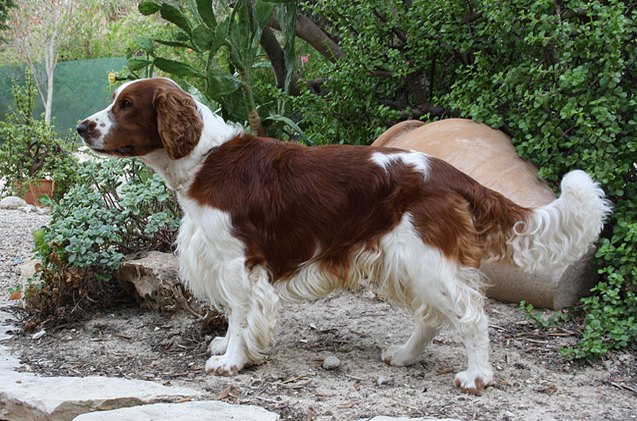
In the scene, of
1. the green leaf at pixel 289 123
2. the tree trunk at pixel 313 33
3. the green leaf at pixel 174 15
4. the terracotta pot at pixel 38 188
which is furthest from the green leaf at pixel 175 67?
the terracotta pot at pixel 38 188

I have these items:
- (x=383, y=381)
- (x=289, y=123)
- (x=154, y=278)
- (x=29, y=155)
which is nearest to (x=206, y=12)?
(x=289, y=123)

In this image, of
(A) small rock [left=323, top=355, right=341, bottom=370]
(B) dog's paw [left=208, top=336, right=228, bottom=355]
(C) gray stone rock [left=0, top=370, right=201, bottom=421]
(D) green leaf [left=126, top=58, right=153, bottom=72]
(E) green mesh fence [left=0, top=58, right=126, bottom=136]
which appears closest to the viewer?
(C) gray stone rock [left=0, top=370, right=201, bottom=421]

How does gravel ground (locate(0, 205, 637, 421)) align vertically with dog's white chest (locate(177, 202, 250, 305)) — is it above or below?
below

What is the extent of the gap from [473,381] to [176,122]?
1.75 meters

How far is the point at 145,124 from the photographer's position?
357 cm

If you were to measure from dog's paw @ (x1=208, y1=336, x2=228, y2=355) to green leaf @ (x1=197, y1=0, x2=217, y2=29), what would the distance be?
2853mm

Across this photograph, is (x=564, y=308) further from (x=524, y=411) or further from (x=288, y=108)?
(x=288, y=108)

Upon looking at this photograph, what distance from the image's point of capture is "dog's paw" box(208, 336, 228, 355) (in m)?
3.90

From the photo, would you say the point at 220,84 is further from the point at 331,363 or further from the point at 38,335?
the point at 331,363

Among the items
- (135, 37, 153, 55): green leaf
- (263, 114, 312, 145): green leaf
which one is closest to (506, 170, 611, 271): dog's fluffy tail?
(263, 114, 312, 145): green leaf

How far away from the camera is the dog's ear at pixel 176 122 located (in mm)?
3504

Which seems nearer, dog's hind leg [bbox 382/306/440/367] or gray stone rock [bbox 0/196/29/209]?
dog's hind leg [bbox 382/306/440/367]

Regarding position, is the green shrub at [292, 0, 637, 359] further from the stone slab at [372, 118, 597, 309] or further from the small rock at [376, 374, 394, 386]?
the small rock at [376, 374, 394, 386]

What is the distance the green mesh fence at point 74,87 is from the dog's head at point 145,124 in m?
14.8
